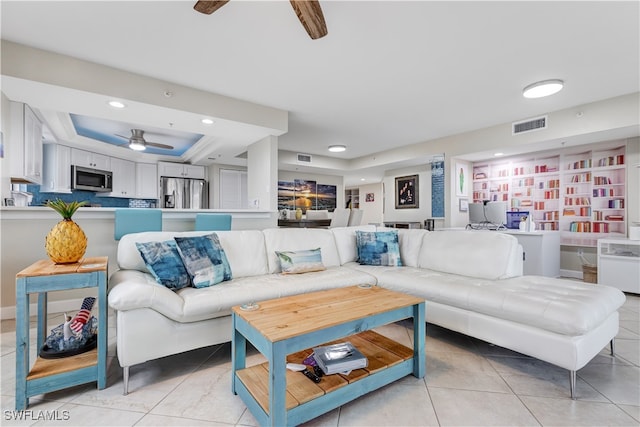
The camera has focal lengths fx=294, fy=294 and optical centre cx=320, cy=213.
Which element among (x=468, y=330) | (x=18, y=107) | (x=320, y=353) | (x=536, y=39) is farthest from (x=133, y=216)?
(x=536, y=39)

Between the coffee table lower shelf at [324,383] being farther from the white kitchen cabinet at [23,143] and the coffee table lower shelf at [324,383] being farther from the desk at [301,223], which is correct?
the white kitchen cabinet at [23,143]

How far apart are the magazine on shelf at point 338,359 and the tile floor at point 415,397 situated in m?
0.21

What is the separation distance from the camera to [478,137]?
5180mm

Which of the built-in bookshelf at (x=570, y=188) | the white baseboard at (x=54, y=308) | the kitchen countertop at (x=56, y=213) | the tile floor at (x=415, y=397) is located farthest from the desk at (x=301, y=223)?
the built-in bookshelf at (x=570, y=188)

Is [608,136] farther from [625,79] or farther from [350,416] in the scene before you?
[350,416]

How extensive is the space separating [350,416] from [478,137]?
510 centimetres

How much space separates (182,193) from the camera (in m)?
6.77

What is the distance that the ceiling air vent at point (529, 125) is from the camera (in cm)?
438

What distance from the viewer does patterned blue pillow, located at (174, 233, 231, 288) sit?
225 centimetres

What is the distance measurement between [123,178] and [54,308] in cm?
385

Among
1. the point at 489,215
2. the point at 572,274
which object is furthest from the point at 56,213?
the point at 572,274

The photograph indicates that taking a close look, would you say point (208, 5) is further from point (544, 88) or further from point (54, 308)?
point (544, 88)

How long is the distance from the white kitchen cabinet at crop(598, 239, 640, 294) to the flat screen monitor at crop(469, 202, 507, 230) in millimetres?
1289

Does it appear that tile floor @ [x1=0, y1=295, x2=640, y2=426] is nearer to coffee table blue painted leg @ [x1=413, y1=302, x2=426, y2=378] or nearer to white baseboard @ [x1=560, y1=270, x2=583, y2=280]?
coffee table blue painted leg @ [x1=413, y1=302, x2=426, y2=378]
